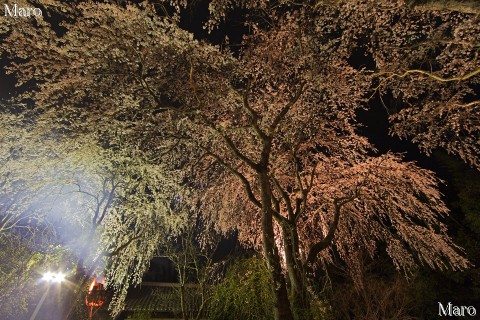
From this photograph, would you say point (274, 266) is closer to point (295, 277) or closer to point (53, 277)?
point (295, 277)

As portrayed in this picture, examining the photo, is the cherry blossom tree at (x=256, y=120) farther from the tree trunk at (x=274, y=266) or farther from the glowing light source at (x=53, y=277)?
the glowing light source at (x=53, y=277)

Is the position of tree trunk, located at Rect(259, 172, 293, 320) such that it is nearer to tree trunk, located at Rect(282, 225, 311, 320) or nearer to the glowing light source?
tree trunk, located at Rect(282, 225, 311, 320)

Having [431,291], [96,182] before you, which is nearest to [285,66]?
[96,182]

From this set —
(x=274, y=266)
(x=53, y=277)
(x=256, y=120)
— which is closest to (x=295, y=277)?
(x=274, y=266)

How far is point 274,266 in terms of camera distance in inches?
231

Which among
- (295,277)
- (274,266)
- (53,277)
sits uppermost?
(53,277)

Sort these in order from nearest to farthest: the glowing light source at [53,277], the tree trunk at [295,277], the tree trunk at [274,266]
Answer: the tree trunk at [274,266] < the tree trunk at [295,277] < the glowing light source at [53,277]

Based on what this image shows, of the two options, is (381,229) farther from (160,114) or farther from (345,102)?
(160,114)

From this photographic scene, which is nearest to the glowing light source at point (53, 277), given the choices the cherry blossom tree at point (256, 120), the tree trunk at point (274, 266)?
the cherry blossom tree at point (256, 120)

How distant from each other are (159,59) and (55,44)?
2.24 m

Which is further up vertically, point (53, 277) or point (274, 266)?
point (53, 277)

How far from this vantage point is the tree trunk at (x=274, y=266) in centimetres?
559

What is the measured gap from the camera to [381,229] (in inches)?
381

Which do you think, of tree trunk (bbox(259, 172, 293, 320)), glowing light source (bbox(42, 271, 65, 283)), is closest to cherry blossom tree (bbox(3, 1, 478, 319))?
tree trunk (bbox(259, 172, 293, 320))
